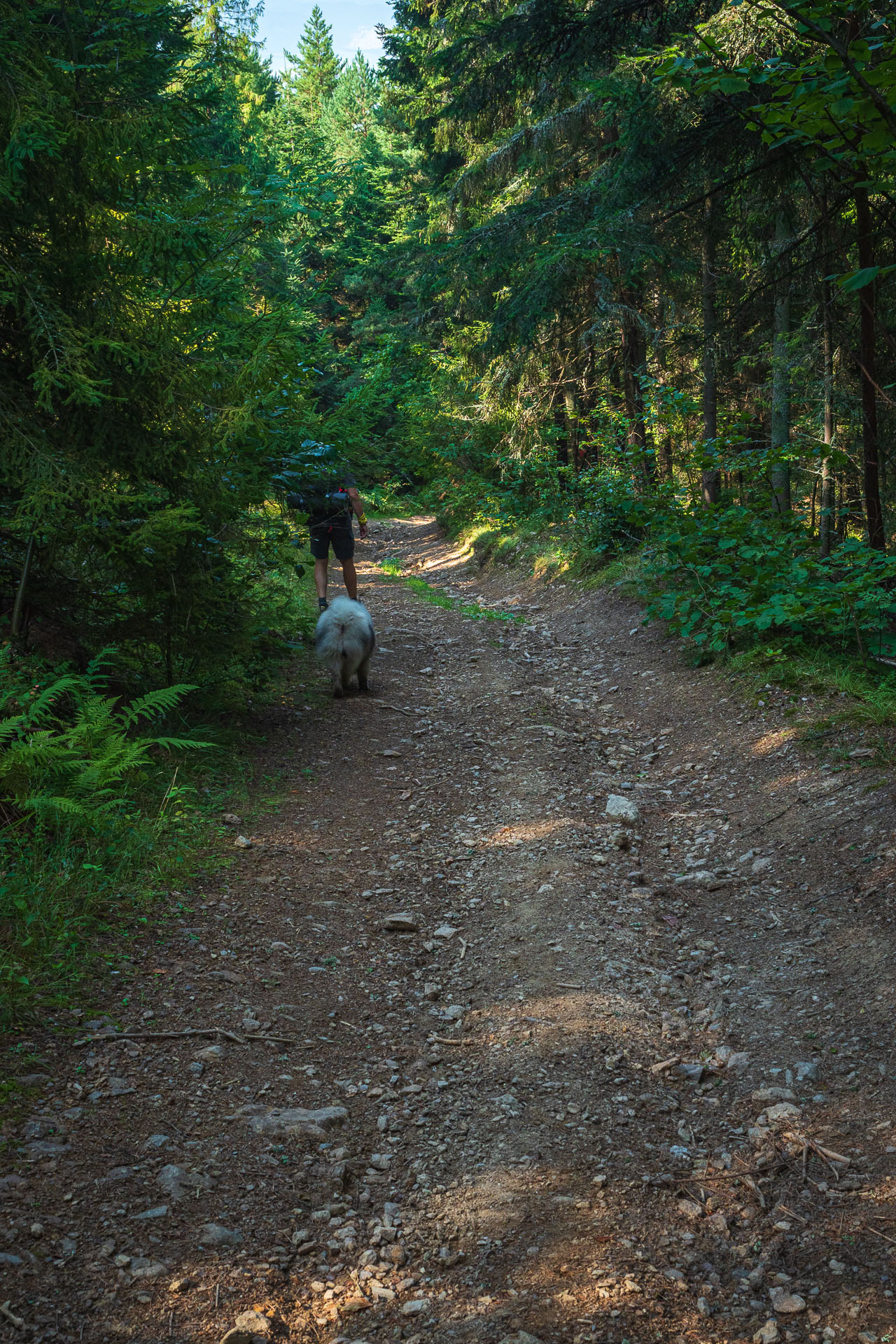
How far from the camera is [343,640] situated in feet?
25.5

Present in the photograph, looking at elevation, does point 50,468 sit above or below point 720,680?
above

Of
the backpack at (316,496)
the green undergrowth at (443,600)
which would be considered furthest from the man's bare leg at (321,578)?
the green undergrowth at (443,600)

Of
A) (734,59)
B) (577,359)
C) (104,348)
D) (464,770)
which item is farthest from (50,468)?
(577,359)

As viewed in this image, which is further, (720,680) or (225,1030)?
(720,680)

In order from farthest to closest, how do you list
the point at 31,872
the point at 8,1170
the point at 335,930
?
the point at 335,930, the point at 31,872, the point at 8,1170

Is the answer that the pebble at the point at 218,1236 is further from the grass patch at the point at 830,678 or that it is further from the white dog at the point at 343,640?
the white dog at the point at 343,640

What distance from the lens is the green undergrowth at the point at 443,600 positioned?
12.4 meters

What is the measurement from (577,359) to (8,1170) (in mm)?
16479

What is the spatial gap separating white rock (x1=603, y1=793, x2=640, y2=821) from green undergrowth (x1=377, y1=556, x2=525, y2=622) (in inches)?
251

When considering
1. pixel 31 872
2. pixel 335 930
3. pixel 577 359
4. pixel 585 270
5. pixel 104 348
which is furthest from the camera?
pixel 577 359

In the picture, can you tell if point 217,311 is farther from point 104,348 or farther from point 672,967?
point 672,967

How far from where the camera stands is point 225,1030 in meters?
3.39

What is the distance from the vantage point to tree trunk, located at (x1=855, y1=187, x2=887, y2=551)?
605 centimetres

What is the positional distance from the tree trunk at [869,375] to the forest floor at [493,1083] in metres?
2.12
